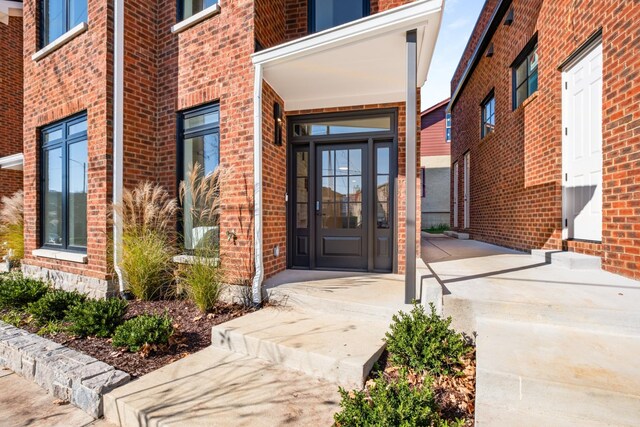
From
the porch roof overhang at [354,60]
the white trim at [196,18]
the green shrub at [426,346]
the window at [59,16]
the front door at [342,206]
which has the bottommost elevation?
the green shrub at [426,346]

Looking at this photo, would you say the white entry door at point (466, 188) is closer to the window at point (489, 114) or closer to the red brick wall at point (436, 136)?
the window at point (489, 114)

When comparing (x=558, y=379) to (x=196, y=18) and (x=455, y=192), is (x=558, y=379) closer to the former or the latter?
(x=196, y=18)

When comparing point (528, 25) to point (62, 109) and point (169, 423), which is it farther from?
point (62, 109)

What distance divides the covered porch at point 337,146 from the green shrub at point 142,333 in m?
1.10

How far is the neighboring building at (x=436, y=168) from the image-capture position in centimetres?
1648

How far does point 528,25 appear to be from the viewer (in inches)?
210

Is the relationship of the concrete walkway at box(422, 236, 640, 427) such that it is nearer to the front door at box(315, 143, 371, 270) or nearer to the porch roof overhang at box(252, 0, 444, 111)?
the front door at box(315, 143, 371, 270)

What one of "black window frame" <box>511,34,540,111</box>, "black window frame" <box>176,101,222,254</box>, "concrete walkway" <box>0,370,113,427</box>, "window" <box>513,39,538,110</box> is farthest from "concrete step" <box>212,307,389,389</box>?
"window" <box>513,39,538,110</box>

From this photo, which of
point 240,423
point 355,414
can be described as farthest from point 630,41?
point 240,423

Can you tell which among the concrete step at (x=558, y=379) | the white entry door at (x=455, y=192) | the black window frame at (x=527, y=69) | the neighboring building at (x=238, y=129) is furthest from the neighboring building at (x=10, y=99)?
the white entry door at (x=455, y=192)

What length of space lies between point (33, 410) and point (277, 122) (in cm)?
385

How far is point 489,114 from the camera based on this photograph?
7633mm

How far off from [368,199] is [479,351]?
9.41 ft

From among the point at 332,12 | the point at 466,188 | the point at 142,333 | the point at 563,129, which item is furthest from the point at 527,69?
the point at 142,333
